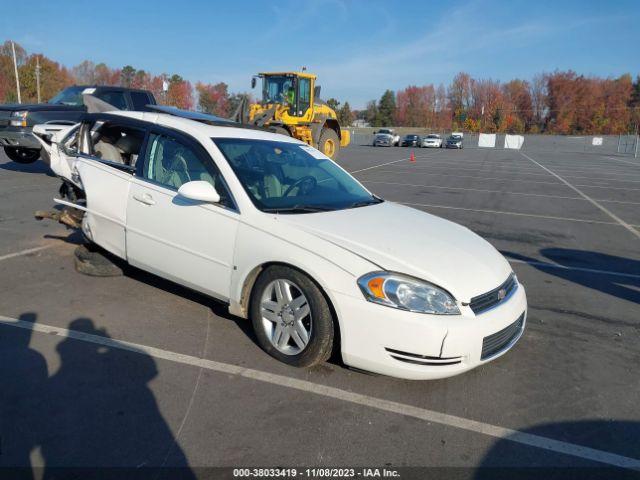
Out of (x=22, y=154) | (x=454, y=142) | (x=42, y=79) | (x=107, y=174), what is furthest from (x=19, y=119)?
(x=42, y=79)

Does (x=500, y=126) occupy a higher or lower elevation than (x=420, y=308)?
higher

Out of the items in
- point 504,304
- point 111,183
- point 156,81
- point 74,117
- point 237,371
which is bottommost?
point 237,371

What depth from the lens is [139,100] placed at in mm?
11992

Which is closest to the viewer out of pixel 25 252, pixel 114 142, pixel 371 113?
pixel 114 142

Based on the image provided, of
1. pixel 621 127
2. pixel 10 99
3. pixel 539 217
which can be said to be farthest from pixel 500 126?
pixel 539 217

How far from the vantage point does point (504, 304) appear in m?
3.38

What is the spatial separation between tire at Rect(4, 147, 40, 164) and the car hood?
10.9 metres

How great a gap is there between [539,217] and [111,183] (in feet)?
26.5

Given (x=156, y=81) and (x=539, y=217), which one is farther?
(x=156, y=81)

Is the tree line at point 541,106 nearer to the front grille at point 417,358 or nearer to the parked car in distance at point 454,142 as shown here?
the parked car in distance at point 454,142

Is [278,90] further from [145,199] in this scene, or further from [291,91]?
[145,199]

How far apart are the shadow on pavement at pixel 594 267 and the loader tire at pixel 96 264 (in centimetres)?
473

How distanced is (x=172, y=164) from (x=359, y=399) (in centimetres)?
251

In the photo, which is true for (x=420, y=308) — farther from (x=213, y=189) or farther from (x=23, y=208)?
(x=23, y=208)
